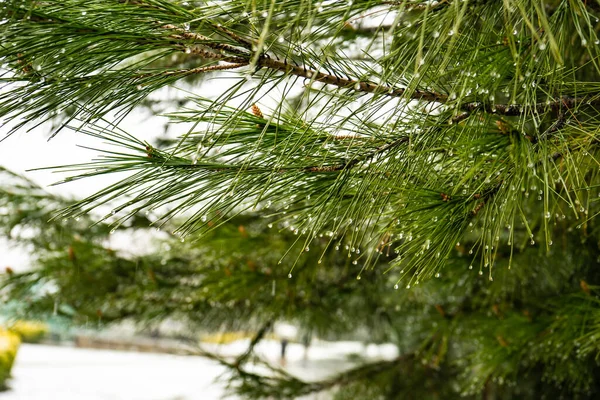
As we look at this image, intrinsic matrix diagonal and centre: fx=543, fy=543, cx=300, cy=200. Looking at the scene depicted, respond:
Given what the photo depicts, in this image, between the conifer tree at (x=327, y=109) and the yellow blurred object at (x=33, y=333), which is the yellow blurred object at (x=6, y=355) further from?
the conifer tree at (x=327, y=109)

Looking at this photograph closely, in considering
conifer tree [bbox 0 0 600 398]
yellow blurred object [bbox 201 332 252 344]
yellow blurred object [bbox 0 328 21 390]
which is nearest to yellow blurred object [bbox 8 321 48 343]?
yellow blurred object [bbox 0 328 21 390]

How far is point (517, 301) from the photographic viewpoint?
57.0 inches

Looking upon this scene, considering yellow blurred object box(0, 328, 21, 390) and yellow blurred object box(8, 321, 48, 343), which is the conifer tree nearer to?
yellow blurred object box(0, 328, 21, 390)

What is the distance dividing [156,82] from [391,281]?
185cm

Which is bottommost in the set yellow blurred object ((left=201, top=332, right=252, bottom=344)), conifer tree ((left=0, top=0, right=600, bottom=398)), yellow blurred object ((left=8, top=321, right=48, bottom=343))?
yellow blurred object ((left=8, top=321, right=48, bottom=343))

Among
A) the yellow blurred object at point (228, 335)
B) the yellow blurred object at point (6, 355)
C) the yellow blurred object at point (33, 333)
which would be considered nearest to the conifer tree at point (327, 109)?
the yellow blurred object at point (228, 335)

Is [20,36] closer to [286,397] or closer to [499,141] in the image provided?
[499,141]

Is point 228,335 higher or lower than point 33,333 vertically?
higher

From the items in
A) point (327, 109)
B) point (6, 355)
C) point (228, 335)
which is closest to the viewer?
point (327, 109)

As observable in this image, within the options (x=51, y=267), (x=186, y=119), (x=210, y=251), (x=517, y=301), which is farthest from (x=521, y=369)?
(x=186, y=119)

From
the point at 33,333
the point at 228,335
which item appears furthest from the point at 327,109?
the point at 33,333

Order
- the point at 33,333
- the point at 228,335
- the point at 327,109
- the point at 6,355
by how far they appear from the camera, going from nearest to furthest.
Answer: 1. the point at 327,109
2. the point at 228,335
3. the point at 6,355
4. the point at 33,333

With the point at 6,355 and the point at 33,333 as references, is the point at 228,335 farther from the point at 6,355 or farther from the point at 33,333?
the point at 33,333

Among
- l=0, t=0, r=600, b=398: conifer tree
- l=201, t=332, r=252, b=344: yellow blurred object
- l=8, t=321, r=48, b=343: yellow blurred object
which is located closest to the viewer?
l=0, t=0, r=600, b=398: conifer tree
